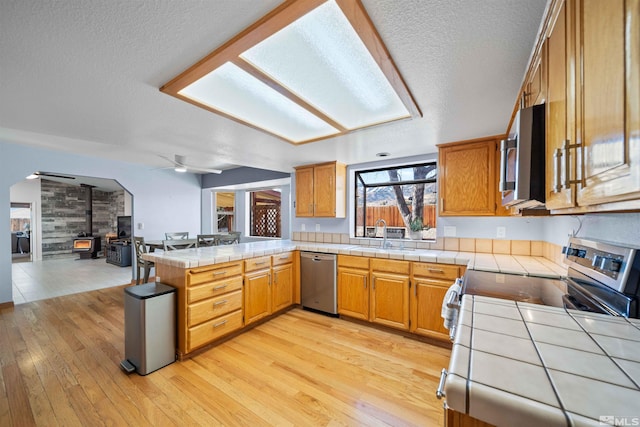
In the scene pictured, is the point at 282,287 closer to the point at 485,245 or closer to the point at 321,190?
the point at 321,190

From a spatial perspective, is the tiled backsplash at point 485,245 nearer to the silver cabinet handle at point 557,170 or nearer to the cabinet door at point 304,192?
the cabinet door at point 304,192

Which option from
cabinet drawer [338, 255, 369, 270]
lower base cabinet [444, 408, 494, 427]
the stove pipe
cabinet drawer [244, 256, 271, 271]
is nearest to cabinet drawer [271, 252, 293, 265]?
cabinet drawer [244, 256, 271, 271]

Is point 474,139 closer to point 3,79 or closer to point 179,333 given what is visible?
point 179,333

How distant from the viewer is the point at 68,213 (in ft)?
25.0

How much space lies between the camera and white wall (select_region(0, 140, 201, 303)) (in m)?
3.43

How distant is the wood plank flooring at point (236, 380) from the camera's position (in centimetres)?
157

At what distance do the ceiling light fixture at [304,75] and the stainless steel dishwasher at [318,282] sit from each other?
5.48 feet

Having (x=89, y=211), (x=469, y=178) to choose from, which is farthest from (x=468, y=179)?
(x=89, y=211)

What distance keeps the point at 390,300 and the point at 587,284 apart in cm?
169

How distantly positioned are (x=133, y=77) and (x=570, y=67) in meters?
2.05

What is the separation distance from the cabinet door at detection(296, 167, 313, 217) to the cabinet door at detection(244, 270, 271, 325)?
1.15 meters

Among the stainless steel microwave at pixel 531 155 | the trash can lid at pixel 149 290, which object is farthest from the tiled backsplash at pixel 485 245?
the trash can lid at pixel 149 290

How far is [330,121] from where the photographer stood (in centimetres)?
204

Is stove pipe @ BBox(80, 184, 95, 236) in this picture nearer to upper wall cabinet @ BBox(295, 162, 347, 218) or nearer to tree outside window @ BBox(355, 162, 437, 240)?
upper wall cabinet @ BBox(295, 162, 347, 218)
